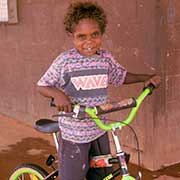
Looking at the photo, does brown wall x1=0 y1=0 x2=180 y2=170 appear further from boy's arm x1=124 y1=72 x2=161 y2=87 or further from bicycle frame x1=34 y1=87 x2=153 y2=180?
bicycle frame x1=34 y1=87 x2=153 y2=180

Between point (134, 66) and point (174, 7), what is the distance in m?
0.70

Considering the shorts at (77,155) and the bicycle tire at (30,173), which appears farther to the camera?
the bicycle tire at (30,173)

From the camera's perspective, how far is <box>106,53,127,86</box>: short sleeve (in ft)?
8.73

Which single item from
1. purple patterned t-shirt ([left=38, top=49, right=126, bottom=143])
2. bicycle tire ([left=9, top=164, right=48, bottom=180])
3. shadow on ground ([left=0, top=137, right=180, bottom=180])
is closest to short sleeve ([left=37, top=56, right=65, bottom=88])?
purple patterned t-shirt ([left=38, top=49, right=126, bottom=143])

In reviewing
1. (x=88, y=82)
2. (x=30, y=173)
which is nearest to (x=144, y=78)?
(x=88, y=82)

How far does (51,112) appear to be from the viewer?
564 centimetres

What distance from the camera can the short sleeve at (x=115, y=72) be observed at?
266 centimetres

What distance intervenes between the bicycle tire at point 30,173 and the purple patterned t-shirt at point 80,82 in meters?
0.58

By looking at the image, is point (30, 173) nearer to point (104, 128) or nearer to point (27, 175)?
point (27, 175)

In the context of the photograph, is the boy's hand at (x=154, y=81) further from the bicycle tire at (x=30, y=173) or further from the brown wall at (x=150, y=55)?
the brown wall at (x=150, y=55)

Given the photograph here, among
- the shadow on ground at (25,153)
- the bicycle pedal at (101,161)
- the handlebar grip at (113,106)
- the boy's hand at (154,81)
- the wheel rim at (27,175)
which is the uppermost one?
the boy's hand at (154,81)

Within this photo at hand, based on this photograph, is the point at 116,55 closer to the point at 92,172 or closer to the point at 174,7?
the point at 174,7

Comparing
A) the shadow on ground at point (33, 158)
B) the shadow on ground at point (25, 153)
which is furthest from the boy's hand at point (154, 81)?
the shadow on ground at point (25, 153)

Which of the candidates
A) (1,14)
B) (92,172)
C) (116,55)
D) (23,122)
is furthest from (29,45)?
(92,172)
